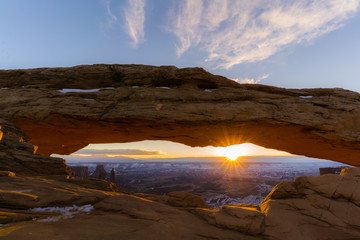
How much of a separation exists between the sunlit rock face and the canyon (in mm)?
70

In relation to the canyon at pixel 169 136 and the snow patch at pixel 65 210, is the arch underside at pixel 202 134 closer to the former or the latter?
the canyon at pixel 169 136

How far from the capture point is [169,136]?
14.2 m

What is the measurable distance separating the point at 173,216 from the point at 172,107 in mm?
6809

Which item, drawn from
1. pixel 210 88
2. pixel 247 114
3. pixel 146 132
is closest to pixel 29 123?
pixel 146 132

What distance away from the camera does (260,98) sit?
12555mm

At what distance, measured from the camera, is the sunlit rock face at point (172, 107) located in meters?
11.7

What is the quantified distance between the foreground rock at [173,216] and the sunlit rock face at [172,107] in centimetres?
461

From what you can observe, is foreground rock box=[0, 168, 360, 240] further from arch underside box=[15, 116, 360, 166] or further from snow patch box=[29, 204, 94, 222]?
arch underside box=[15, 116, 360, 166]

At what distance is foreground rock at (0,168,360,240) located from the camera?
4840 millimetres

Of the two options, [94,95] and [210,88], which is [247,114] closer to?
[210,88]

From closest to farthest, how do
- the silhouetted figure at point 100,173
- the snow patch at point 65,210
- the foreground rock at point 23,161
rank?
the snow patch at point 65,210, the foreground rock at point 23,161, the silhouetted figure at point 100,173

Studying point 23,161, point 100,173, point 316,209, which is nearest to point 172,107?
point 23,161

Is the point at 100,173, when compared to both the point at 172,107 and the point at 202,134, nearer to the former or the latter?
the point at 202,134

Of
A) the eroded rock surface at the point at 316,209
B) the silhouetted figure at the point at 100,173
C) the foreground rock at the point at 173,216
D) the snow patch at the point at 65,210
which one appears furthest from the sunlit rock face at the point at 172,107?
the silhouetted figure at the point at 100,173
